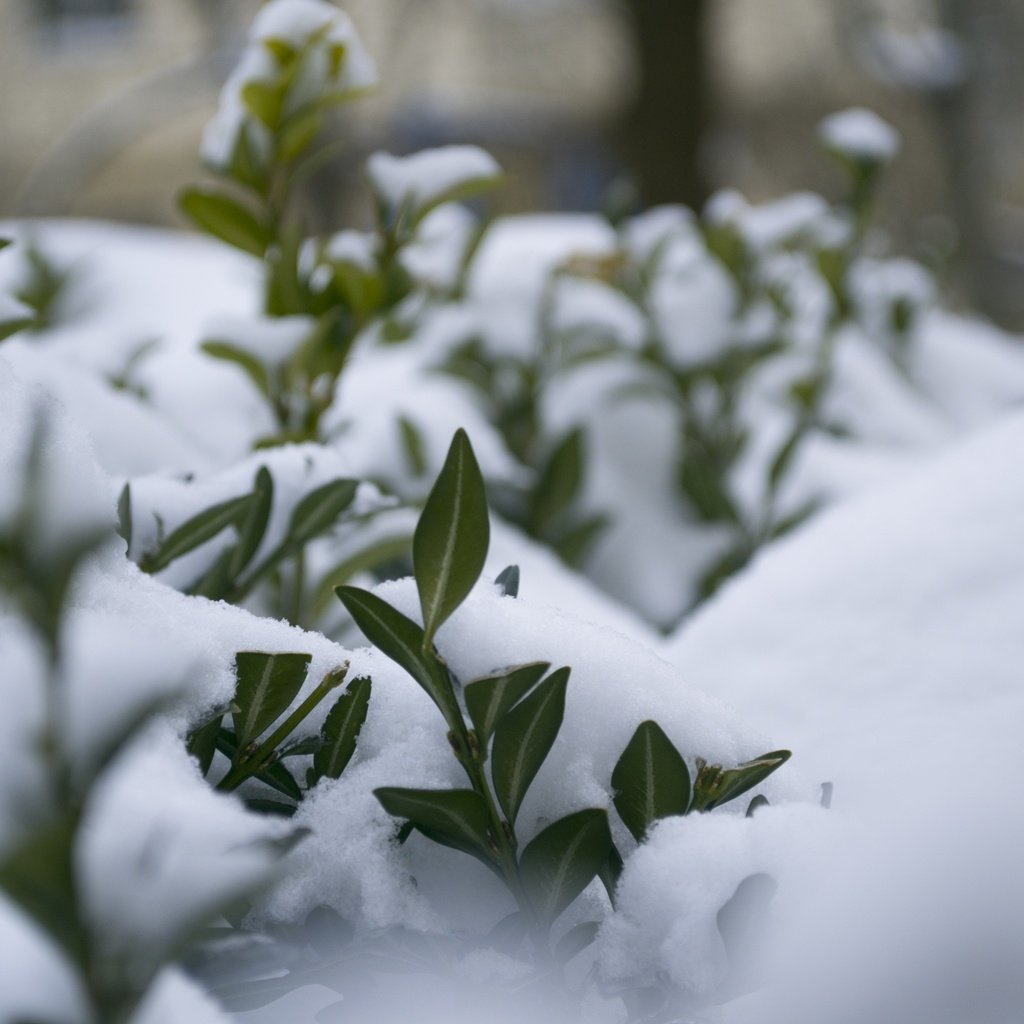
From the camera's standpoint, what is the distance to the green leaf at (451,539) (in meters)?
0.38

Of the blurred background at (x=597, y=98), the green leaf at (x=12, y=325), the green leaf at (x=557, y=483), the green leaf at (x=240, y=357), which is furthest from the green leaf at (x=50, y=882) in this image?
the blurred background at (x=597, y=98)

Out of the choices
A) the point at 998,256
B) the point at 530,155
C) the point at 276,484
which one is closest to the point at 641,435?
the point at 276,484

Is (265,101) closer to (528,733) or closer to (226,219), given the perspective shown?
(226,219)

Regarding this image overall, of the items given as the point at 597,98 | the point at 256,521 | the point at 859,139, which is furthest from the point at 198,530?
the point at 597,98

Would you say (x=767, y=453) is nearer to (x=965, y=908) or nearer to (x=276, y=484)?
(x=276, y=484)

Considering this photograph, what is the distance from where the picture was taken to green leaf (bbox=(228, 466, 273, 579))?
54cm

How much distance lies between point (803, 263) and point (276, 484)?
1540mm

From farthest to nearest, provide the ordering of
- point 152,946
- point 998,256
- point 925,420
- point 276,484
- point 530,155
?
point 530,155, point 998,256, point 925,420, point 276,484, point 152,946

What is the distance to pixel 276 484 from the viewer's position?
22.4 inches

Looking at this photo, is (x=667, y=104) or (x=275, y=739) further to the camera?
(x=667, y=104)

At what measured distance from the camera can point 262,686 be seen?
39 cm

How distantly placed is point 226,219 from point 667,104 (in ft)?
11.5

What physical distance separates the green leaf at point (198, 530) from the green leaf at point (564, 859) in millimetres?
219

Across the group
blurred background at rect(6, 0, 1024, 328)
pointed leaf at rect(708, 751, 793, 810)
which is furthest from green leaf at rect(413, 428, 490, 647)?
blurred background at rect(6, 0, 1024, 328)
